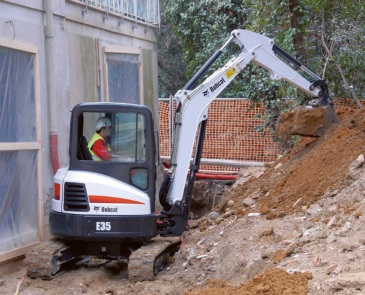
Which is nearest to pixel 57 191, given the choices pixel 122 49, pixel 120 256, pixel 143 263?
pixel 120 256

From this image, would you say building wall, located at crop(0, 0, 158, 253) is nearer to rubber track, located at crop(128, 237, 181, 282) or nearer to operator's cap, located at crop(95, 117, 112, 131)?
operator's cap, located at crop(95, 117, 112, 131)

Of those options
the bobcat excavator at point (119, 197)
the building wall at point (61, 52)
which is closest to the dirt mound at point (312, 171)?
the bobcat excavator at point (119, 197)

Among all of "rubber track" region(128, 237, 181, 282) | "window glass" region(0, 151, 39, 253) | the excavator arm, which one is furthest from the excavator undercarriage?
"window glass" region(0, 151, 39, 253)

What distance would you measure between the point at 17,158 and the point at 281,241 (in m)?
A: 4.22

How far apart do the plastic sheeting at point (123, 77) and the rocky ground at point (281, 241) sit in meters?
3.51

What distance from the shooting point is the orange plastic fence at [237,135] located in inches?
560

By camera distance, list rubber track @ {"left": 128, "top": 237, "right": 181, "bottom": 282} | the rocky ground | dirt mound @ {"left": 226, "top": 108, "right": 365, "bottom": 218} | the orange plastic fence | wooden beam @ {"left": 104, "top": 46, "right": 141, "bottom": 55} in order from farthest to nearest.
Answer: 1. the orange plastic fence
2. wooden beam @ {"left": 104, "top": 46, "right": 141, "bottom": 55}
3. dirt mound @ {"left": 226, "top": 108, "right": 365, "bottom": 218}
4. rubber track @ {"left": 128, "top": 237, "right": 181, "bottom": 282}
5. the rocky ground

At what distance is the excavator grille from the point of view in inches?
303

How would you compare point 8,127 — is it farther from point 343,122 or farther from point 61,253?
point 343,122

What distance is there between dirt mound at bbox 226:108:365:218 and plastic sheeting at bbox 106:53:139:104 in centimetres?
346

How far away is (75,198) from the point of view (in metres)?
7.75

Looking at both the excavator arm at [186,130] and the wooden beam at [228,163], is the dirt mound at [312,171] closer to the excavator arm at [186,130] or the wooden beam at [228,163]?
the excavator arm at [186,130]

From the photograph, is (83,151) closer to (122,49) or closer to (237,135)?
(122,49)

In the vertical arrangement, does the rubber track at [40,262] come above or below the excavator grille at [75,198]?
below
